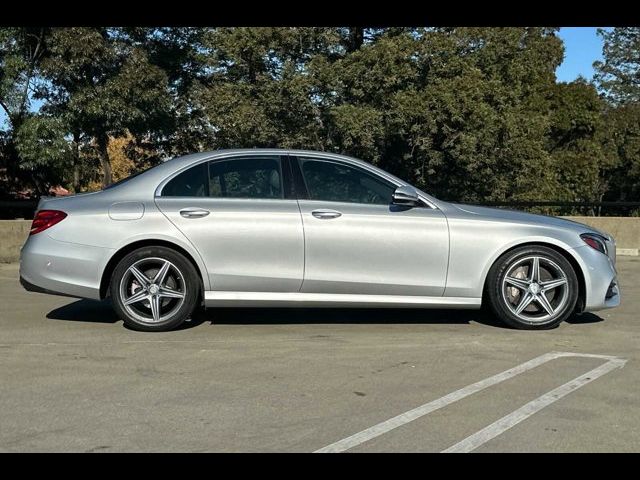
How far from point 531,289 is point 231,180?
111 inches

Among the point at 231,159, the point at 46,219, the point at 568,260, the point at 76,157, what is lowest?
the point at 568,260

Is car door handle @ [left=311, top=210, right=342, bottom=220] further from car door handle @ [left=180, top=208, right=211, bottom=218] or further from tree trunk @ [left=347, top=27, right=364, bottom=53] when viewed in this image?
tree trunk @ [left=347, top=27, right=364, bottom=53]

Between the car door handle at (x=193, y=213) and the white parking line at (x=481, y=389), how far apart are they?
280 centimetres

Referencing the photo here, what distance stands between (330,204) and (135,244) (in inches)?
67.9

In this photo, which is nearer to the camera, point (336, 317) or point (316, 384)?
point (316, 384)

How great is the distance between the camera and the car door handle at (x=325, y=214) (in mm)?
6598

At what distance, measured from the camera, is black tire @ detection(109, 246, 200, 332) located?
6.59 m

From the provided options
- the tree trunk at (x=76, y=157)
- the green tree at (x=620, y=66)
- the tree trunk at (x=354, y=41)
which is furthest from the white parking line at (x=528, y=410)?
the green tree at (x=620, y=66)

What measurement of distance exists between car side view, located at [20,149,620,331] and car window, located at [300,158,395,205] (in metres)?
0.01

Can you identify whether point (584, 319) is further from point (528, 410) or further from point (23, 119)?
point (23, 119)

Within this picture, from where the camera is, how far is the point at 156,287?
260 inches

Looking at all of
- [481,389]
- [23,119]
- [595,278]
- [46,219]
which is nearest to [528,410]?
[481,389]
